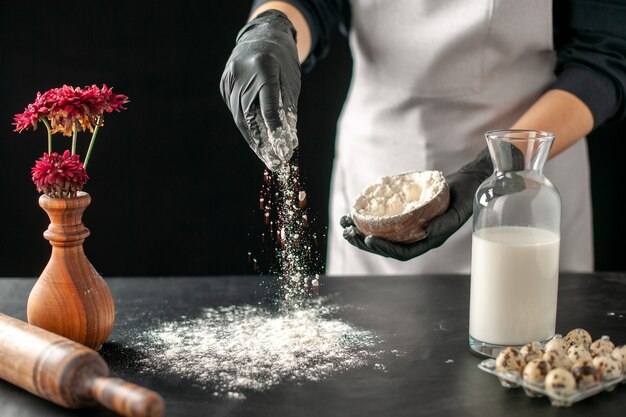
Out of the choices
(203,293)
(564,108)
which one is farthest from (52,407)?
(564,108)

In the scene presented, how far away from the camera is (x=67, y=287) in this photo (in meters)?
1.19

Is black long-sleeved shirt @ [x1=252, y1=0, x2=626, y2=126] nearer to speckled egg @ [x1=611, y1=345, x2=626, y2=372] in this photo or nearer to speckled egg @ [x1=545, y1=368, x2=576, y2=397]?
speckled egg @ [x1=611, y1=345, x2=626, y2=372]

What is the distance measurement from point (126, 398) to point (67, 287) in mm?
312

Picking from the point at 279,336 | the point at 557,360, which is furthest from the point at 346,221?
the point at 557,360

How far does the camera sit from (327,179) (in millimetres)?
2617

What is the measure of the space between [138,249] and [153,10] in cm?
76

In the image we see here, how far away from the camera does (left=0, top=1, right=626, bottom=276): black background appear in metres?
2.47

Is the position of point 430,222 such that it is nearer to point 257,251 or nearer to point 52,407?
point 52,407

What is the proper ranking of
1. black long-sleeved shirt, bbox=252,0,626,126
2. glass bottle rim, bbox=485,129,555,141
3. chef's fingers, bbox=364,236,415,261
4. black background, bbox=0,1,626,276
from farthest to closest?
1. black background, bbox=0,1,626,276
2. black long-sleeved shirt, bbox=252,0,626,126
3. chef's fingers, bbox=364,236,415,261
4. glass bottle rim, bbox=485,129,555,141

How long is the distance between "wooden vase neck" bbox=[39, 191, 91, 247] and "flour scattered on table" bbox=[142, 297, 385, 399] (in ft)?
0.69

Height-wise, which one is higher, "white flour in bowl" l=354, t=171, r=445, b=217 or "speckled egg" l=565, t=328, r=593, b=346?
"white flour in bowl" l=354, t=171, r=445, b=217

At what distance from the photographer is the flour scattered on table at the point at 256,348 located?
1.13 metres

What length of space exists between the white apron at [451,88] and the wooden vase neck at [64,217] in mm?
882

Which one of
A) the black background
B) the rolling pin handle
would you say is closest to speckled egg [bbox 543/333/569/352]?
the rolling pin handle
